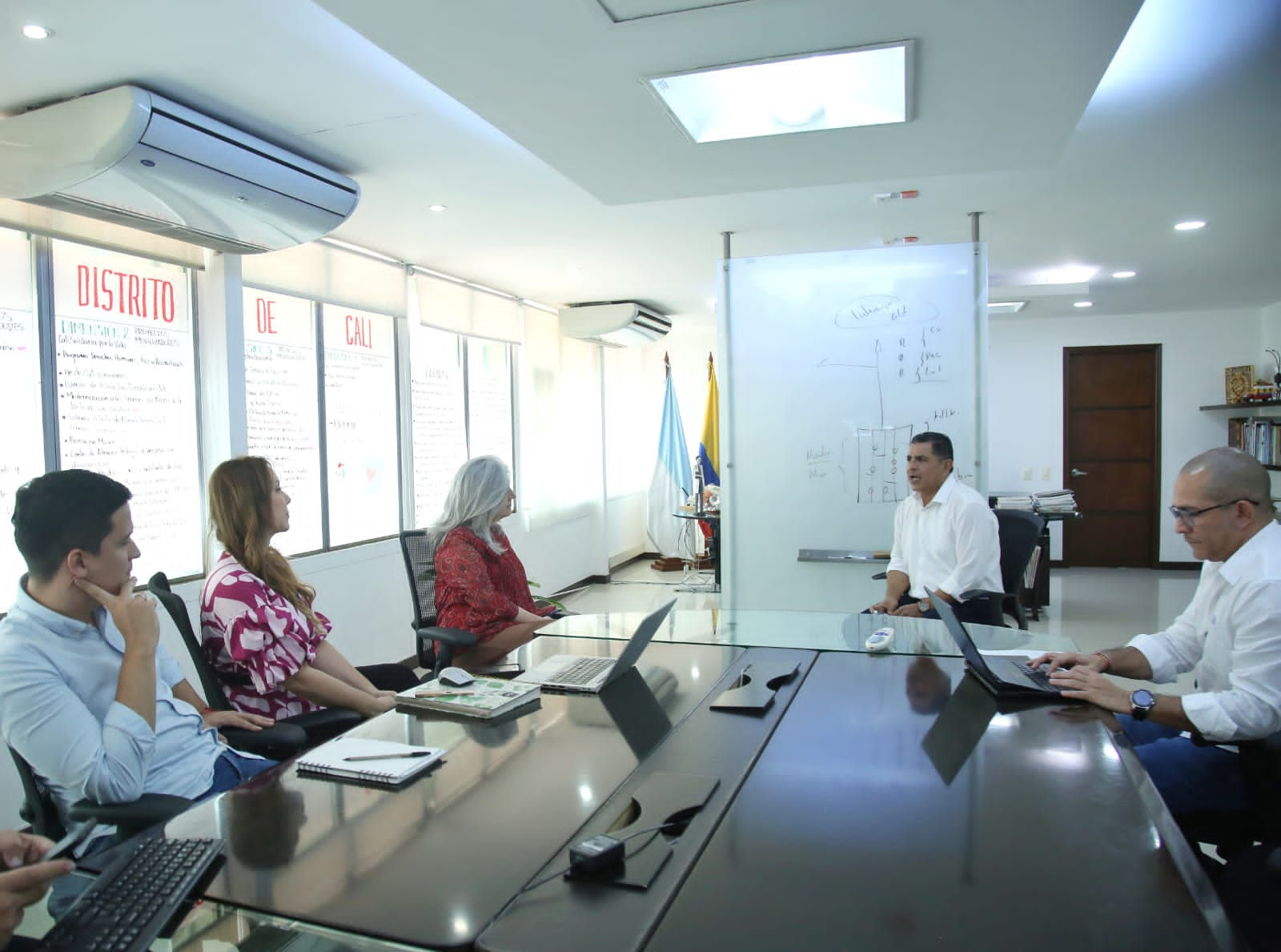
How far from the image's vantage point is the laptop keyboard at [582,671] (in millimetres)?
2141

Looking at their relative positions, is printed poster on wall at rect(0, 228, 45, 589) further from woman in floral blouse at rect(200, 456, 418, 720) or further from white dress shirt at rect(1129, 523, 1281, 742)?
white dress shirt at rect(1129, 523, 1281, 742)

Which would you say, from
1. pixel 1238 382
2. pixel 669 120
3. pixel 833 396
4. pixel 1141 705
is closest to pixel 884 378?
pixel 833 396

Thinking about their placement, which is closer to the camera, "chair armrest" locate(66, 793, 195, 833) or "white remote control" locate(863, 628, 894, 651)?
"chair armrest" locate(66, 793, 195, 833)

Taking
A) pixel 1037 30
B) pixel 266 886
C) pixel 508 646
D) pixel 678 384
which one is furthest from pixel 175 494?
pixel 678 384

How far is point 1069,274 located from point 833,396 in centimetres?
286

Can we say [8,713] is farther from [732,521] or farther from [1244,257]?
[1244,257]

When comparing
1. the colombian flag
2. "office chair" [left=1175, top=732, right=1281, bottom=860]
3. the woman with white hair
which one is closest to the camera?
"office chair" [left=1175, top=732, right=1281, bottom=860]

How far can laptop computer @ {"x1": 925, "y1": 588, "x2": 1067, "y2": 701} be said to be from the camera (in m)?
1.96

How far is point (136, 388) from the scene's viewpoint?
3.71 meters

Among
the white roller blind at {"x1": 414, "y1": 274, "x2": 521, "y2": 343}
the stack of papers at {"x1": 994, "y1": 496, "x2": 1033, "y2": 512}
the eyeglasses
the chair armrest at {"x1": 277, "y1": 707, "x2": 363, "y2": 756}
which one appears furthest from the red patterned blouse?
the stack of papers at {"x1": 994, "y1": 496, "x2": 1033, "y2": 512}

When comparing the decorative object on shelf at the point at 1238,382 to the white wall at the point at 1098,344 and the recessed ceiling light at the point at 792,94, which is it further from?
the recessed ceiling light at the point at 792,94

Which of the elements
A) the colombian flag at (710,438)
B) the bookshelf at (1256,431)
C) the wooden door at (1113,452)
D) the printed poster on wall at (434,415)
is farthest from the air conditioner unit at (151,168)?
the wooden door at (1113,452)

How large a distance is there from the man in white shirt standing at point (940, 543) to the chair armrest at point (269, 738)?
8.19ft

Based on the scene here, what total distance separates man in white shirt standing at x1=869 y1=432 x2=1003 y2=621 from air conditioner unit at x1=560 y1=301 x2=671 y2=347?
3.73 meters
